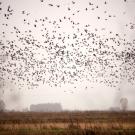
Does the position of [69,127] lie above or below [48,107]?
above

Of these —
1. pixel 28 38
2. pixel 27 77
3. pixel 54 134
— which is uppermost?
pixel 28 38

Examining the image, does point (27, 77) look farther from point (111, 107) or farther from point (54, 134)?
point (111, 107)

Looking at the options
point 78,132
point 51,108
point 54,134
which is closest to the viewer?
point 78,132

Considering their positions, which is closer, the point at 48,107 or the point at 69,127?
the point at 69,127

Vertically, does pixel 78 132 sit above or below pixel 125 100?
above

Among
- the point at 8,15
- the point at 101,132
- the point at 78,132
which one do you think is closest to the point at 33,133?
the point at 78,132

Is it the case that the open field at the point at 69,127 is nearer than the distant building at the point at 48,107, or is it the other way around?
the open field at the point at 69,127

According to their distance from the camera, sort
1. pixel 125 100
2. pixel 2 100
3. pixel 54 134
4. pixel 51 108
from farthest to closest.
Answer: pixel 51 108, pixel 125 100, pixel 2 100, pixel 54 134

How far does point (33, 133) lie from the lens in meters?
15.5

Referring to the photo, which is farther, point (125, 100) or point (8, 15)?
point (125, 100)

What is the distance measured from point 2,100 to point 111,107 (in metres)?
77.5

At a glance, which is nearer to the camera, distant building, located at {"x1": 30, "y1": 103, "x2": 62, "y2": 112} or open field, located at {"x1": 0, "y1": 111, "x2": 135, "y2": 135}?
open field, located at {"x1": 0, "y1": 111, "x2": 135, "y2": 135}

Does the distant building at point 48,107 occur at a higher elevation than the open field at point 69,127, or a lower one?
lower

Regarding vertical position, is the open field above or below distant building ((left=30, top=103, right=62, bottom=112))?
above
